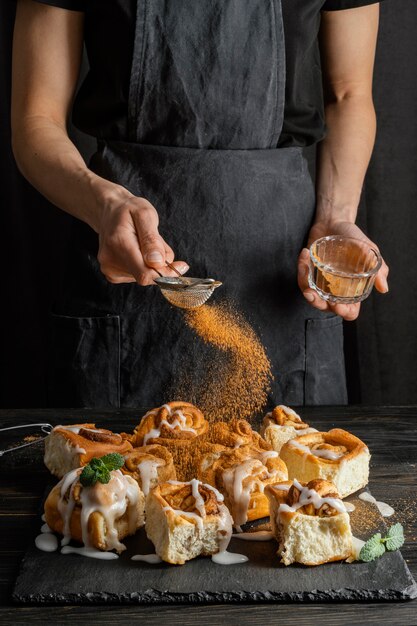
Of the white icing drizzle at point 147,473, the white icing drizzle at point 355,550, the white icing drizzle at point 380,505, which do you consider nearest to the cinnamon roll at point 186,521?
the white icing drizzle at point 147,473

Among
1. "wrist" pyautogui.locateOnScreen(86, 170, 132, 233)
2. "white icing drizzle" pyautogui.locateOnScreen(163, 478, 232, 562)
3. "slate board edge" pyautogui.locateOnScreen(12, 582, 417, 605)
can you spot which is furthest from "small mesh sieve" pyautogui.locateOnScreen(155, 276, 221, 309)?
"slate board edge" pyautogui.locateOnScreen(12, 582, 417, 605)

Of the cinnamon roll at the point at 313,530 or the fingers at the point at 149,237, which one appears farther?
the fingers at the point at 149,237

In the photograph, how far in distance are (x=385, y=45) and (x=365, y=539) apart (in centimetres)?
195

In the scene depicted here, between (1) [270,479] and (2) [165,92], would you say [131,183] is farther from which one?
(1) [270,479]

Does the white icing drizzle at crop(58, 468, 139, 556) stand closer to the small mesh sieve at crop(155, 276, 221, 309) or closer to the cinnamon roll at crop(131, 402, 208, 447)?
the cinnamon roll at crop(131, 402, 208, 447)

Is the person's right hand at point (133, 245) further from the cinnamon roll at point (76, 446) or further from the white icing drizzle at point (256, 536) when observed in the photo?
the white icing drizzle at point (256, 536)

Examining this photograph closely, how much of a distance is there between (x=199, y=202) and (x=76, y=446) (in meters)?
0.80

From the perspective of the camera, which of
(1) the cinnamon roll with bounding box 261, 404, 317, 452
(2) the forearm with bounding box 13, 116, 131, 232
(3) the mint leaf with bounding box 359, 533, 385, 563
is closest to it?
(3) the mint leaf with bounding box 359, 533, 385, 563

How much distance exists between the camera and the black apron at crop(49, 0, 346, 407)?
244cm

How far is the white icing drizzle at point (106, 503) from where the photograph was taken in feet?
5.64

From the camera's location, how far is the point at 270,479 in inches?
73.6

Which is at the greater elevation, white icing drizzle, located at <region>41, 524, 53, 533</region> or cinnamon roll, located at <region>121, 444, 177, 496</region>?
cinnamon roll, located at <region>121, 444, 177, 496</region>

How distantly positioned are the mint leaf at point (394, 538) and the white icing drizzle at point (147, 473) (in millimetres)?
463

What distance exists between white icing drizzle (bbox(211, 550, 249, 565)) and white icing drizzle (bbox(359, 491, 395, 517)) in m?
0.33
